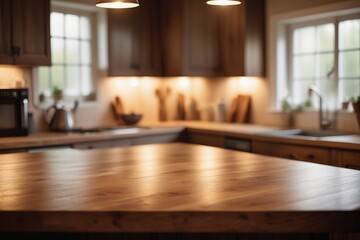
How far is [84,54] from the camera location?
4770 mm

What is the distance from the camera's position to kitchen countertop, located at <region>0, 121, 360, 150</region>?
132 inches

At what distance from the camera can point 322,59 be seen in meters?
4.29

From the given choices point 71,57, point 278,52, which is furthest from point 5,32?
point 278,52

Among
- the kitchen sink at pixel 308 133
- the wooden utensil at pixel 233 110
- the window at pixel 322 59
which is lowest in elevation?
the kitchen sink at pixel 308 133

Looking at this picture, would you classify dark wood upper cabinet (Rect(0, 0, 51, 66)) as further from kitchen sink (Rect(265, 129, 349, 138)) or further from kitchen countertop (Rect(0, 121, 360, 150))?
kitchen sink (Rect(265, 129, 349, 138))

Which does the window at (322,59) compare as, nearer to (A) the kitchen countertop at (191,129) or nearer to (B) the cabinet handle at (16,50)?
(A) the kitchen countertop at (191,129)

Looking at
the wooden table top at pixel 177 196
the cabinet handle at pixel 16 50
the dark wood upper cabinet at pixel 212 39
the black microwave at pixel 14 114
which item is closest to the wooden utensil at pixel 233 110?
the dark wood upper cabinet at pixel 212 39

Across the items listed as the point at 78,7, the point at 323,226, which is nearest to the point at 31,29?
the point at 78,7

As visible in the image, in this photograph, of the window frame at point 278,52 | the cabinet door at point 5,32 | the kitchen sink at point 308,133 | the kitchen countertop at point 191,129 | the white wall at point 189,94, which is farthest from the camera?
the window frame at point 278,52

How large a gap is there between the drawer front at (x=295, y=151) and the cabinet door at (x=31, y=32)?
203cm

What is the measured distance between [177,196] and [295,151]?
2099 mm

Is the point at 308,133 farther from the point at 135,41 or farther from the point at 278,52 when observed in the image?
the point at 135,41

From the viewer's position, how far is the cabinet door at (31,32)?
382 cm

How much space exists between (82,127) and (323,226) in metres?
3.49
